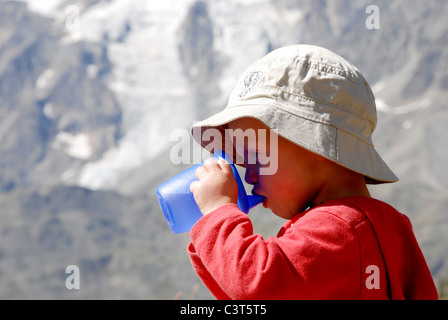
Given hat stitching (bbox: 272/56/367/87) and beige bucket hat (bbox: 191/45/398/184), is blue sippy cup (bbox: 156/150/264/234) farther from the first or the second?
hat stitching (bbox: 272/56/367/87)

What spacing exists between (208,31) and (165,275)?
68387 mm

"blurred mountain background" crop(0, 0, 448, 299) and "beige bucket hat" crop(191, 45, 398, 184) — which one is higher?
"blurred mountain background" crop(0, 0, 448, 299)

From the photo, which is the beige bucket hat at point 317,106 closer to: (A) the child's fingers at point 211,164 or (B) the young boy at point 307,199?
(B) the young boy at point 307,199

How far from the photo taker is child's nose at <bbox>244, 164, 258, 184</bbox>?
1.64 metres

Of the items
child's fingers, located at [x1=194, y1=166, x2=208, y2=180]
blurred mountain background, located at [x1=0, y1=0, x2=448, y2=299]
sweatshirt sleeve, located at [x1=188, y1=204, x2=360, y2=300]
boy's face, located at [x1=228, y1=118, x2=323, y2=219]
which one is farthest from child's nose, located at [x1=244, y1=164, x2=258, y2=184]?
blurred mountain background, located at [x1=0, y1=0, x2=448, y2=299]

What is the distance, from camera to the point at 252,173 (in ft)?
5.40

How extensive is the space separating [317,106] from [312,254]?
0.40 m

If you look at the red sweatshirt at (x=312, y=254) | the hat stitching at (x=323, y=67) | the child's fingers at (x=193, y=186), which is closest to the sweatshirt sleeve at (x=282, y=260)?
the red sweatshirt at (x=312, y=254)

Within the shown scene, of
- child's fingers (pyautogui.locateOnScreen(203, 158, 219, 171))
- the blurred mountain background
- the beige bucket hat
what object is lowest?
child's fingers (pyautogui.locateOnScreen(203, 158, 219, 171))

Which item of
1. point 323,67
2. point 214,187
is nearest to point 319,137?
point 323,67

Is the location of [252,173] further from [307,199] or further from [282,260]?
[282,260]

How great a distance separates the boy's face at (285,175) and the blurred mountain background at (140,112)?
52306mm

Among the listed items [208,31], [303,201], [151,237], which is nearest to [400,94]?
[151,237]

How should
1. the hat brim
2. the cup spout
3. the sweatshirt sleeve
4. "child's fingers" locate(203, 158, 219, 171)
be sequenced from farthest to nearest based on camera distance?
the cup spout
"child's fingers" locate(203, 158, 219, 171)
the hat brim
the sweatshirt sleeve
